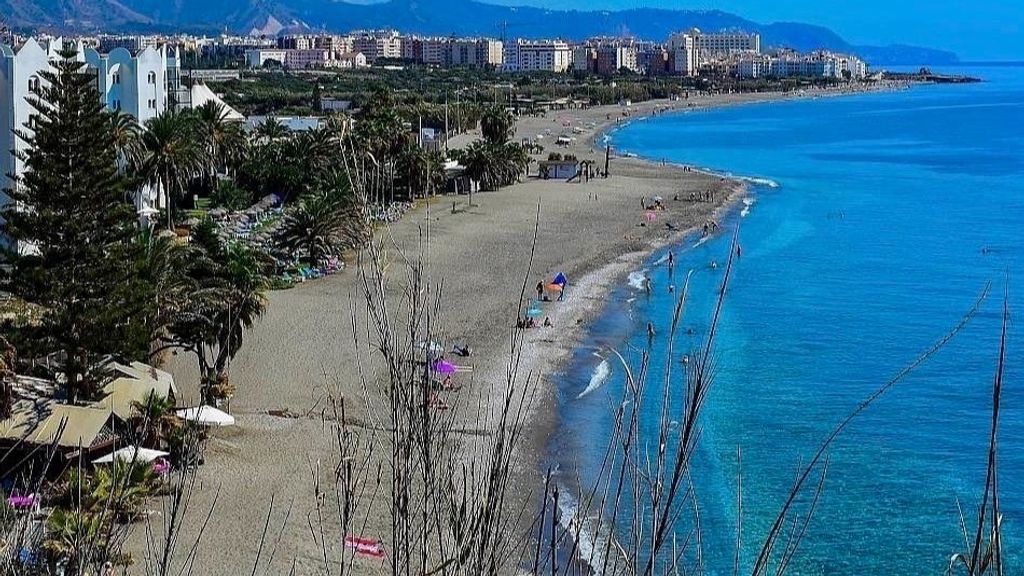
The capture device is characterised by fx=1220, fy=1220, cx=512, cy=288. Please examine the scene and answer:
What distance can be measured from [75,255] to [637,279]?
715 inches

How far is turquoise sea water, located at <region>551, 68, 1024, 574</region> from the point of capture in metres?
16.2

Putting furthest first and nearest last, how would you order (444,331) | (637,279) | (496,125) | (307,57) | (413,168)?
1. (307,57)
2. (496,125)
3. (413,168)
4. (637,279)
5. (444,331)

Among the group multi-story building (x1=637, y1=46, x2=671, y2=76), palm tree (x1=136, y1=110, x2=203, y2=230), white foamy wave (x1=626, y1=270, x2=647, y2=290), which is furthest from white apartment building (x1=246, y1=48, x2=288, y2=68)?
white foamy wave (x1=626, y1=270, x2=647, y2=290)

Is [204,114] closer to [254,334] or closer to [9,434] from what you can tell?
[254,334]

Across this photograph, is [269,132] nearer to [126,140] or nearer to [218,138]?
[218,138]

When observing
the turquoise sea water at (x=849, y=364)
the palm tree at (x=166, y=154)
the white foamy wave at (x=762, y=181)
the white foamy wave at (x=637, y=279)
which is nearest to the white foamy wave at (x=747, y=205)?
the turquoise sea water at (x=849, y=364)

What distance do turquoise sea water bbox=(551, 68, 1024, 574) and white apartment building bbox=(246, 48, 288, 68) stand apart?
118797mm

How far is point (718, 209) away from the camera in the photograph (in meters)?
46.8

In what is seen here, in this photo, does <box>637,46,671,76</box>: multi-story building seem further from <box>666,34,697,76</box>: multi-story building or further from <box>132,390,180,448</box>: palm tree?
<box>132,390,180,448</box>: palm tree

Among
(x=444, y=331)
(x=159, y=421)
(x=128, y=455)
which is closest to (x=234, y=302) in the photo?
(x=444, y=331)

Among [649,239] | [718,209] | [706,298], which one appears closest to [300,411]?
[706,298]

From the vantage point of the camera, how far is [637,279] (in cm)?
3225

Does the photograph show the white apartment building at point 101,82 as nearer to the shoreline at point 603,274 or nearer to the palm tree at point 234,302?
the palm tree at point 234,302

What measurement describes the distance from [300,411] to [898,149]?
217ft
